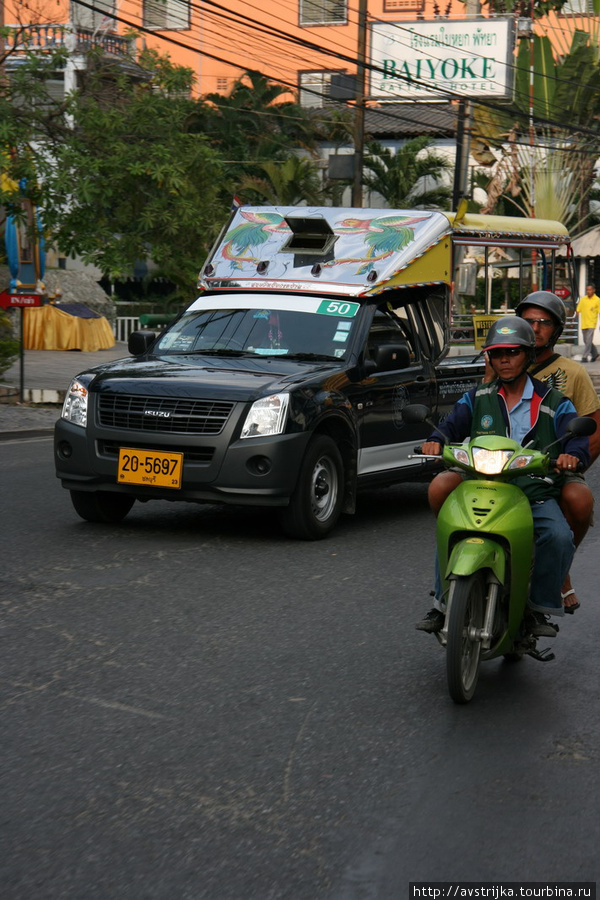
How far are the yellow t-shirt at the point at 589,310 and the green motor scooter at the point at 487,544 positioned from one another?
28.9 metres

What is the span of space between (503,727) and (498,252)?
12.3 m

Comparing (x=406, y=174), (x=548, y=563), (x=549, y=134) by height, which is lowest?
(x=548, y=563)

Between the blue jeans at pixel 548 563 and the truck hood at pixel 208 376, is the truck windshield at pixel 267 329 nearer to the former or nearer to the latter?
the truck hood at pixel 208 376

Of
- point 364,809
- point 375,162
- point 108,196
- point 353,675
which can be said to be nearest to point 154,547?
point 353,675

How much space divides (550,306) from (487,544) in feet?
4.57

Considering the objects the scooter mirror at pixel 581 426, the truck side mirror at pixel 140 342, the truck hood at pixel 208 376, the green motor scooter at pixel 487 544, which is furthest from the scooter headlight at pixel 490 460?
the truck side mirror at pixel 140 342

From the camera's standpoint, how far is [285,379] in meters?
9.52

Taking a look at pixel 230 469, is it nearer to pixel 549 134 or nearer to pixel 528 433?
pixel 528 433

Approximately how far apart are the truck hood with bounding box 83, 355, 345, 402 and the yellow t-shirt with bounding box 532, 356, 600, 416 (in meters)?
3.05

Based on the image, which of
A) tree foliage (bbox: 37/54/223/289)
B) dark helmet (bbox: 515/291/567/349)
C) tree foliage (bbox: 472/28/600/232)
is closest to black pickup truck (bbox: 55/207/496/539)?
dark helmet (bbox: 515/291/567/349)

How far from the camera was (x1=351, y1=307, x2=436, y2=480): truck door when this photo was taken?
10305 millimetres

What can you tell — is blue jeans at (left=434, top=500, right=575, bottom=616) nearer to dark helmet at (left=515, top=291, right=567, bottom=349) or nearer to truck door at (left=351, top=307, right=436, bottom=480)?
dark helmet at (left=515, top=291, right=567, bottom=349)

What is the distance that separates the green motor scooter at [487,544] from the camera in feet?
18.1

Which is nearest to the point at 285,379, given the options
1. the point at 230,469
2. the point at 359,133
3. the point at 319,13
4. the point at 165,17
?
the point at 230,469
